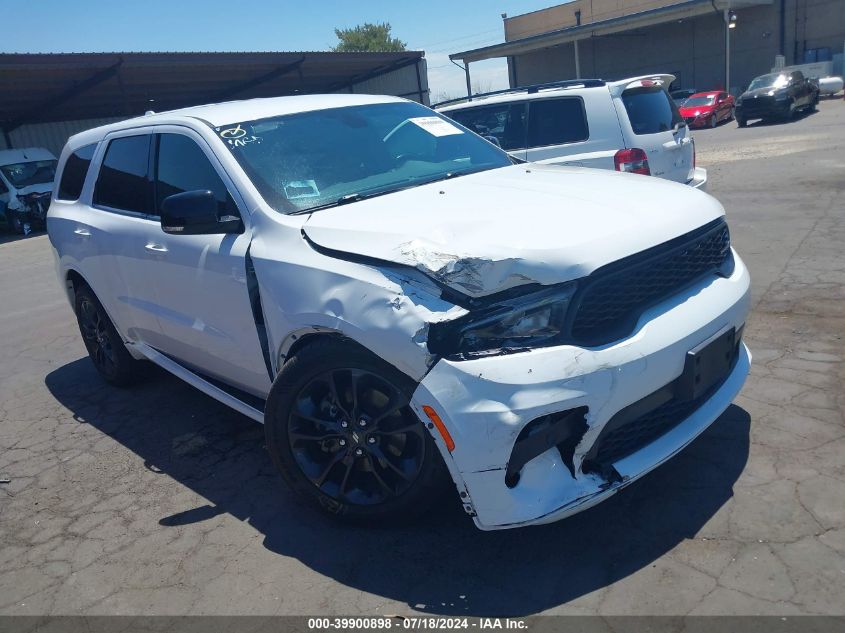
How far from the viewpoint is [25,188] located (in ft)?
64.1

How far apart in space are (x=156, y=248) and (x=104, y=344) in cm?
166

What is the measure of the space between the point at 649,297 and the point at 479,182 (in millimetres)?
1169

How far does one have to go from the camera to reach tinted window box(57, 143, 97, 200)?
499 centimetres

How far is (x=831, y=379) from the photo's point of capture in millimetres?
4086

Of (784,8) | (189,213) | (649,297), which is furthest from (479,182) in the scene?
(784,8)

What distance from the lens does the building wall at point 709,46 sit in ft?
118

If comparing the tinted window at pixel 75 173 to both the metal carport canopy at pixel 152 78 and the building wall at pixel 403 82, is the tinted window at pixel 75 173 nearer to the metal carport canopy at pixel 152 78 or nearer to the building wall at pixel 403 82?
the metal carport canopy at pixel 152 78

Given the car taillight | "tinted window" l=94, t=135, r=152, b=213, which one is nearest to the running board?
"tinted window" l=94, t=135, r=152, b=213

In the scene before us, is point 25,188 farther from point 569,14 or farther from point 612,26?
point 569,14

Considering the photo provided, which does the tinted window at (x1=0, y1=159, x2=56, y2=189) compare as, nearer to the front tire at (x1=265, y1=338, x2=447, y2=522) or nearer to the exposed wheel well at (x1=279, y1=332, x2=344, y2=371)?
the exposed wheel well at (x1=279, y1=332, x2=344, y2=371)

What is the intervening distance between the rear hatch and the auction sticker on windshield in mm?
3181

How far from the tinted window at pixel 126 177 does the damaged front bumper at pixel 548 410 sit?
2614 mm

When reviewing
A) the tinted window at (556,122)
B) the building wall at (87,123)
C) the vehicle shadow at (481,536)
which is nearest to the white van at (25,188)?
the building wall at (87,123)

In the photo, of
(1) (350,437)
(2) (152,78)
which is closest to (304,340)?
(1) (350,437)
